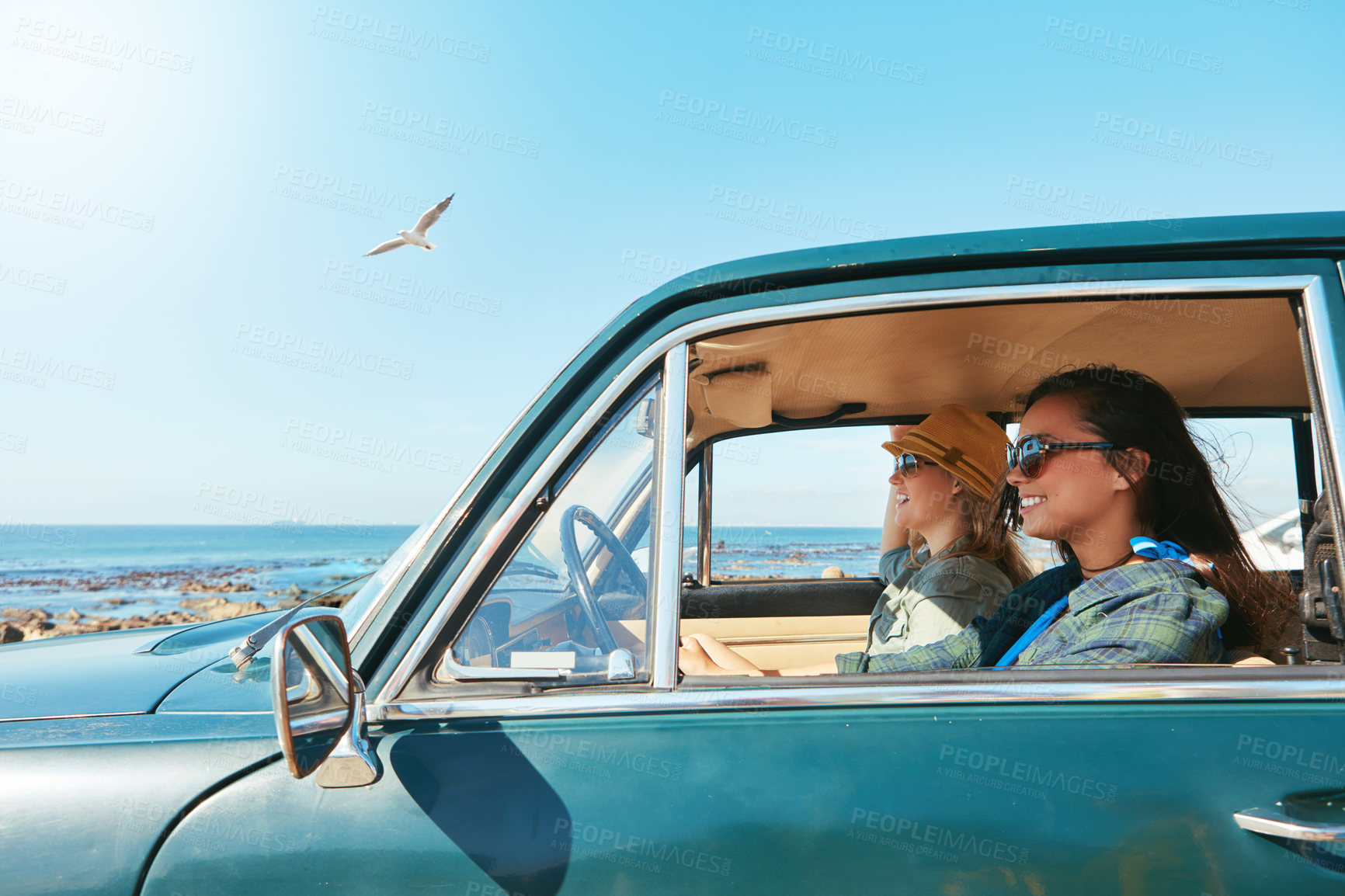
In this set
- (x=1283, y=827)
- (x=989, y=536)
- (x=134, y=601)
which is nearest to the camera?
(x=1283, y=827)

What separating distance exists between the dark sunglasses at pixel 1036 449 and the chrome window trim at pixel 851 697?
0.82m

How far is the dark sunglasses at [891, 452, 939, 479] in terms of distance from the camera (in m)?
2.77

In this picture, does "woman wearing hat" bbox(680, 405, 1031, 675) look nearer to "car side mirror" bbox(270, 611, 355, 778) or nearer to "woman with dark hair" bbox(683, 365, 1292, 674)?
"woman with dark hair" bbox(683, 365, 1292, 674)

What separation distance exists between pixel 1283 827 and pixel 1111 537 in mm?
932

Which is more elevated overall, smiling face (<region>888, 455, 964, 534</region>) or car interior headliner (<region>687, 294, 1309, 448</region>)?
car interior headliner (<region>687, 294, 1309, 448</region>)

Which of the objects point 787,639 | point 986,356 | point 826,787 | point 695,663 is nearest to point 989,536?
point 986,356

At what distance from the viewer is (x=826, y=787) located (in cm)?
115

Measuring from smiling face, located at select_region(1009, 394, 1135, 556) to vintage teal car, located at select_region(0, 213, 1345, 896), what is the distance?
1.90ft

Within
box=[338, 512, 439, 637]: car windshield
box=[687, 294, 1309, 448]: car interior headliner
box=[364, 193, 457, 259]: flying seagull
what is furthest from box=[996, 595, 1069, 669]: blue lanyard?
box=[364, 193, 457, 259]: flying seagull

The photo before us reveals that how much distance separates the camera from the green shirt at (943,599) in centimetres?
238

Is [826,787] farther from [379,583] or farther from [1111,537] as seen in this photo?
[1111,537]

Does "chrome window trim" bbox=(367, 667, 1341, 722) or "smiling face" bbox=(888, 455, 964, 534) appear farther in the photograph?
"smiling face" bbox=(888, 455, 964, 534)

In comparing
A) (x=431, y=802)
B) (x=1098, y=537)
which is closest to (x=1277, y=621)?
(x=1098, y=537)

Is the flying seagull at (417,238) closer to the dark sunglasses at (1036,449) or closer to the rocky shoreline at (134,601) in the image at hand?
the dark sunglasses at (1036,449)
